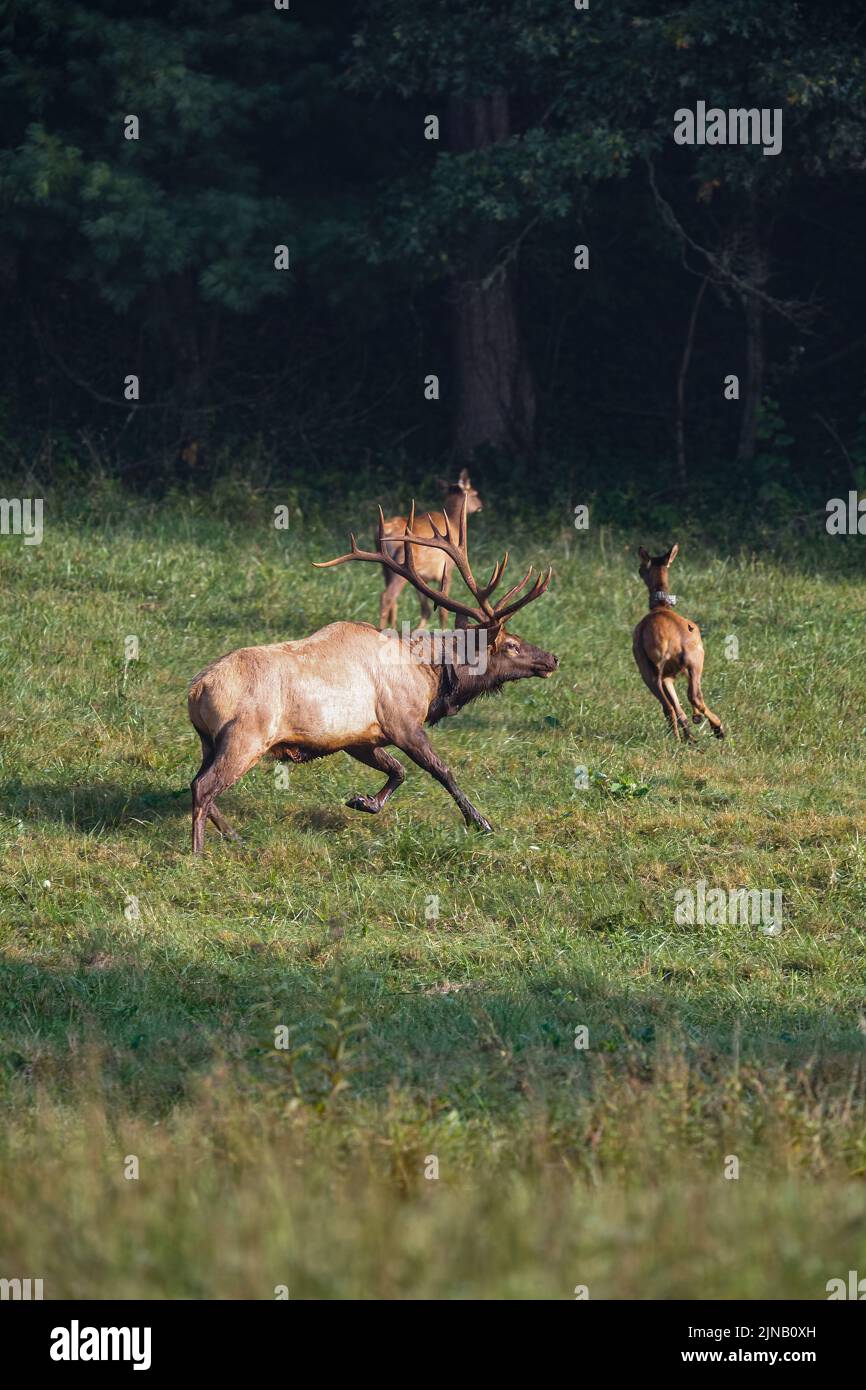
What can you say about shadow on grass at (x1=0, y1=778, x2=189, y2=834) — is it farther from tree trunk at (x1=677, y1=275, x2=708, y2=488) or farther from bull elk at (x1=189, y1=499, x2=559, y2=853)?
tree trunk at (x1=677, y1=275, x2=708, y2=488)

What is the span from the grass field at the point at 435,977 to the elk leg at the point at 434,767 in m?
0.23

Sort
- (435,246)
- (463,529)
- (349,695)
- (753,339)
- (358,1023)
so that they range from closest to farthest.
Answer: (358,1023) → (349,695) → (463,529) → (435,246) → (753,339)

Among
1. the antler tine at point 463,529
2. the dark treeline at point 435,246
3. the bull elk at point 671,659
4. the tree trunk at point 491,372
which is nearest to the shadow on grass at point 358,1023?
the antler tine at point 463,529

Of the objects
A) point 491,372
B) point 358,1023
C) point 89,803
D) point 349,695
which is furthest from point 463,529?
point 491,372

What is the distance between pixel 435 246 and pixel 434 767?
11895 mm

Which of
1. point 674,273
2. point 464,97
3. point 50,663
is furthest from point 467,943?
point 674,273

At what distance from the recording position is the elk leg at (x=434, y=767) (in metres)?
9.92

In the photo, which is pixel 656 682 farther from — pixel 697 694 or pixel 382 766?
pixel 382 766

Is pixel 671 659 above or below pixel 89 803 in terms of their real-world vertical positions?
above

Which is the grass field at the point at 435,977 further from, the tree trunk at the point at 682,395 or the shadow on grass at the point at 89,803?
the tree trunk at the point at 682,395

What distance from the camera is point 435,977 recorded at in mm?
7996

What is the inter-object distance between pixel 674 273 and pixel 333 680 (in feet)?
52.7

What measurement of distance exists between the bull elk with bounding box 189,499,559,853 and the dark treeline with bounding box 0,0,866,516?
33.6ft

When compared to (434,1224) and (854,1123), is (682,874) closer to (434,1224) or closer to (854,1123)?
(854,1123)
